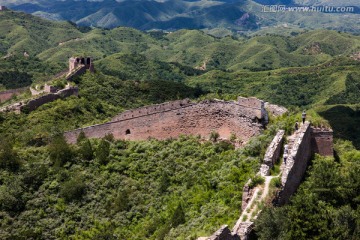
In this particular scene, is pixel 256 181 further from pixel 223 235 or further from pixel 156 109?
pixel 156 109

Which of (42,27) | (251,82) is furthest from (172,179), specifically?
(42,27)

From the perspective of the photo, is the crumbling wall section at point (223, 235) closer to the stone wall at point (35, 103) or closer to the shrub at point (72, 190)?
the shrub at point (72, 190)

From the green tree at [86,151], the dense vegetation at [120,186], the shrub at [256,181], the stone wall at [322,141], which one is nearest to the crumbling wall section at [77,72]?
the dense vegetation at [120,186]

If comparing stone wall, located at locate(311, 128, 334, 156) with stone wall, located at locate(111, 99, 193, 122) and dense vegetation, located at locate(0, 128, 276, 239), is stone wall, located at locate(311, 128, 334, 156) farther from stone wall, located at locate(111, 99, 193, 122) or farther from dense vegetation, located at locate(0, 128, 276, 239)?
stone wall, located at locate(111, 99, 193, 122)

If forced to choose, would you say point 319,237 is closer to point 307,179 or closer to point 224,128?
point 307,179

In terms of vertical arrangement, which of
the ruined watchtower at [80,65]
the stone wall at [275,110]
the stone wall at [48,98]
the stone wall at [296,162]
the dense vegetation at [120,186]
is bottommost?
the ruined watchtower at [80,65]
